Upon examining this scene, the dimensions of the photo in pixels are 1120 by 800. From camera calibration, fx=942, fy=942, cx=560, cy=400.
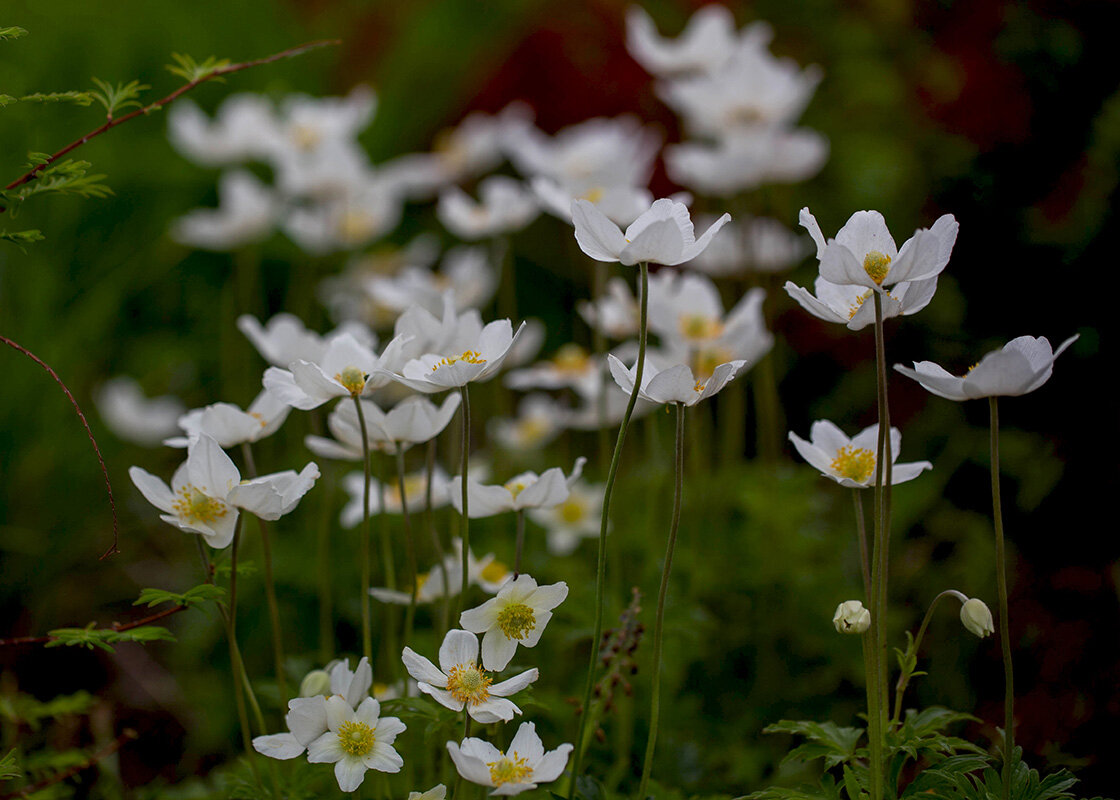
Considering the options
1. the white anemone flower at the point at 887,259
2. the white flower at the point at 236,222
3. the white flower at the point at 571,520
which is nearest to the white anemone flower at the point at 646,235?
the white anemone flower at the point at 887,259

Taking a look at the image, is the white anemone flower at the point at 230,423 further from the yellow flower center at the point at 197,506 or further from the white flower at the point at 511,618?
the white flower at the point at 511,618

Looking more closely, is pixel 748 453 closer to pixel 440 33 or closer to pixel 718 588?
pixel 718 588

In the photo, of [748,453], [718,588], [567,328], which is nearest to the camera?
[718,588]

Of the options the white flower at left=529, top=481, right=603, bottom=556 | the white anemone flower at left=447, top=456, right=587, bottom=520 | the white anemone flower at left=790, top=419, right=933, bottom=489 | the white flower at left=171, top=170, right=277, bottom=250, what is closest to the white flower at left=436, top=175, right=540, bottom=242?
the white flower at left=529, top=481, right=603, bottom=556

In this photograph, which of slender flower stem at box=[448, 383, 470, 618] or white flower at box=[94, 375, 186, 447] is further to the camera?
white flower at box=[94, 375, 186, 447]

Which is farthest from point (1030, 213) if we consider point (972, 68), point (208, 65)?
point (208, 65)

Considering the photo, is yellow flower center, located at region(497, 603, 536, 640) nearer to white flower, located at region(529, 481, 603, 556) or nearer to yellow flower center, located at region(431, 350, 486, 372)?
yellow flower center, located at region(431, 350, 486, 372)
